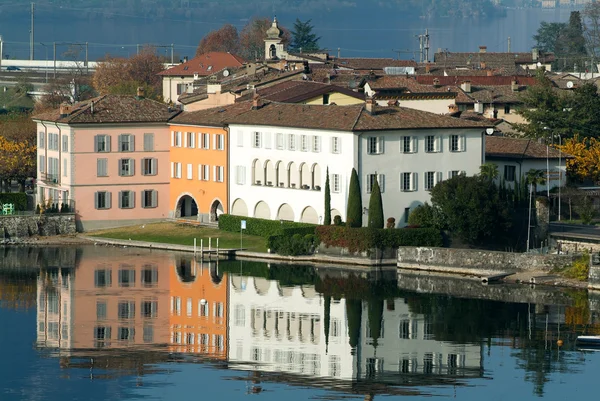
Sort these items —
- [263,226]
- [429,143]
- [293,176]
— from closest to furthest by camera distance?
[429,143] → [263,226] → [293,176]

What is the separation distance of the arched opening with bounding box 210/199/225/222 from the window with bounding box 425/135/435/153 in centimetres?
1446

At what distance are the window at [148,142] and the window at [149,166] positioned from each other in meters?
0.68

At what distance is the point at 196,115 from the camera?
10756 centimetres

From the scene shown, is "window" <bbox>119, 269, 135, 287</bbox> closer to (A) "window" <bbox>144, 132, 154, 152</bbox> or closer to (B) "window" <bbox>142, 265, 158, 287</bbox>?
(B) "window" <bbox>142, 265, 158, 287</bbox>

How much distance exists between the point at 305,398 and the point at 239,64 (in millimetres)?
105040

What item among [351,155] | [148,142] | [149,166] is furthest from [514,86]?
[351,155]

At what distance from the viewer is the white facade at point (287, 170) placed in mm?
95062

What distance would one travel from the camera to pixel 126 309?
81312 mm

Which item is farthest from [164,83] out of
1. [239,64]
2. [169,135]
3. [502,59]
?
[169,135]

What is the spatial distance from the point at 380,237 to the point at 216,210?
17255mm

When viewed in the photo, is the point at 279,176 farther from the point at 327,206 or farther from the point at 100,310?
the point at 100,310

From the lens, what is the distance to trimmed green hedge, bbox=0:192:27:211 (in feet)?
352

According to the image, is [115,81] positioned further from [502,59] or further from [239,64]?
[502,59]

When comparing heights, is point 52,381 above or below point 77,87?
below
